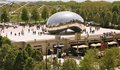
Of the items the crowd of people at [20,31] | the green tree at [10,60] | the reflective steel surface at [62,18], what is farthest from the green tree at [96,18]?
the green tree at [10,60]

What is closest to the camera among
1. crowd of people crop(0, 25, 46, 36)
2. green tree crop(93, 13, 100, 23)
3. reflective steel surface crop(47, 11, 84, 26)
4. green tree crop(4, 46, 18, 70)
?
green tree crop(4, 46, 18, 70)

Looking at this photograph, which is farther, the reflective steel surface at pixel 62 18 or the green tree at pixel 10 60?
the reflective steel surface at pixel 62 18

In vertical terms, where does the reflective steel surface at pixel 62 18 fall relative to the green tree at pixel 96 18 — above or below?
above

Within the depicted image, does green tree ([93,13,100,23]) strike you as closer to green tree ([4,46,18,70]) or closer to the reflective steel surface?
the reflective steel surface

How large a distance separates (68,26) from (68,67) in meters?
32.9

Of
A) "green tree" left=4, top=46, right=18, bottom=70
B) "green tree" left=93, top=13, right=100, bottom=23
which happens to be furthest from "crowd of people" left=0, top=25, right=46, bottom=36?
"green tree" left=4, top=46, right=18, bottom=70

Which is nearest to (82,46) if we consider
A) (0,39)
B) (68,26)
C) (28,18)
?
(68,26)

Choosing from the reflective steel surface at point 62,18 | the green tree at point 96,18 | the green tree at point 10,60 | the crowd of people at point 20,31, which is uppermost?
the green tree at point 10,60

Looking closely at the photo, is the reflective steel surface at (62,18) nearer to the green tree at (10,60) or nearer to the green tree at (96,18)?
the green tree at (96,18)

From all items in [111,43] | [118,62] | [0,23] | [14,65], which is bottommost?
[0,23]

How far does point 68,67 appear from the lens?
37844 mm

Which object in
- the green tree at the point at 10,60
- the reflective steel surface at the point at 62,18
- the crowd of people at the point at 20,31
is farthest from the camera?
the crowd of people at the point at 20,31

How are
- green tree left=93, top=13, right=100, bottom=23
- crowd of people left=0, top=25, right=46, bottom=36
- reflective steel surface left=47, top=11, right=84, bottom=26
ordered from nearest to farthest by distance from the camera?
reflective steel surface left=47, top=11, right=84, bottom=26 → crowd of people left=0, top=25, right=46, bottom=36 → green tree left=93, top=13, right=100, bottom=23

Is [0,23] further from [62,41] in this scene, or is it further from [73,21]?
[62,41]
